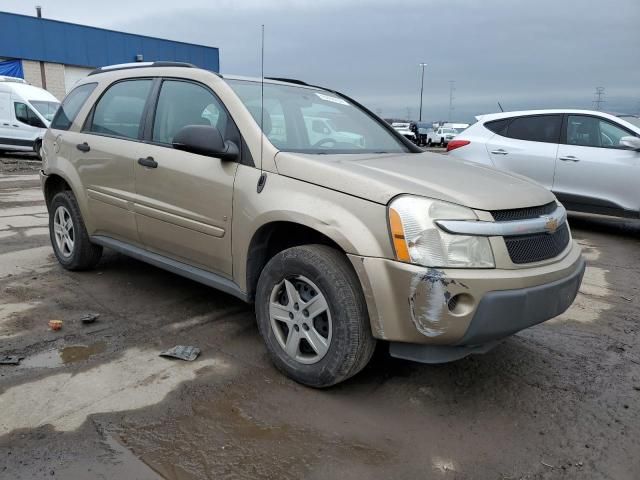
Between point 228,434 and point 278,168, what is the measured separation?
57.7 inches

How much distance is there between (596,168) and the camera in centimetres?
742

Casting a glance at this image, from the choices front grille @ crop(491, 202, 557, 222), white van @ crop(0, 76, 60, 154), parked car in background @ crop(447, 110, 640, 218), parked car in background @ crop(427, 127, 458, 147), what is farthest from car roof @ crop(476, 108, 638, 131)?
parked car in background @ crop(427, 127, 458, 147)

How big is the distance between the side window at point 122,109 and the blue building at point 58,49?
74.8ft

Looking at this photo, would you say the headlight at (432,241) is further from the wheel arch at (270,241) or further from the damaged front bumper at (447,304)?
the wheel arch at (270,241)

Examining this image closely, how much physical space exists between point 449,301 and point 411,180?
690 millimetres

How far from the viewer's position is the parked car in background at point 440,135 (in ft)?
129

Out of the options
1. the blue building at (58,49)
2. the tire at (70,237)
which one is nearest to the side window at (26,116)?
the blue building at (58,49)

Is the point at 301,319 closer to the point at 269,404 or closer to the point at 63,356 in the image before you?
the point at 269,404

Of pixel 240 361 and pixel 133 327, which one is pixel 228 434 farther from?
pixel 133 327

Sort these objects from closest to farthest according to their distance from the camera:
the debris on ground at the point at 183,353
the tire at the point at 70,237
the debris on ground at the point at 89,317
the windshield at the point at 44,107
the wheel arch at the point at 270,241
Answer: the wheel arch at the point at 270,241, the debris on ground at the point at 183,353, the debris on ground at the point at 89,317, the tire at the point at 70,237, the windshield at the point at 44,107

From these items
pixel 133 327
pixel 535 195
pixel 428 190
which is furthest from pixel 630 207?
pixel 133 327

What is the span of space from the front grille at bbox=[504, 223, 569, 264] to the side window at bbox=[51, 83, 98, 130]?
12.4 feet

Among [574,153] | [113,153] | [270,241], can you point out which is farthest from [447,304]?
[574,153]

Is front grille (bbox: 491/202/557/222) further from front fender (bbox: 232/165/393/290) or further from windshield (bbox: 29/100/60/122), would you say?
windshield (bbox: 29/100/60/122)
